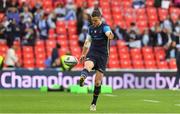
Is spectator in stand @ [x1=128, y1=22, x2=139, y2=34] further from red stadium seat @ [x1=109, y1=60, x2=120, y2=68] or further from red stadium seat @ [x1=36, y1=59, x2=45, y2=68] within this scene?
red stadium seat @ [x1=36, y1=59, x2=45, y2=68]

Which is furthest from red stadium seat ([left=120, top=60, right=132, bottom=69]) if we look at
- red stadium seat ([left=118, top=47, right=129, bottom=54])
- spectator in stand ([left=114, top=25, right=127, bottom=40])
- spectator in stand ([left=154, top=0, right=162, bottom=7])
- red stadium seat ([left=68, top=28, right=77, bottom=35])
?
spectator in stand ([left=154, top=0, right=162, bottom=7])

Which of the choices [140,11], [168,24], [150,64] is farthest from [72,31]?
[168,24]

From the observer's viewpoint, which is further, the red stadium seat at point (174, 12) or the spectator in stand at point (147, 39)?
the red stadium seat at point (174, 12)

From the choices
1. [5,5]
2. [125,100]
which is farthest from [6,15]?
[125,100]

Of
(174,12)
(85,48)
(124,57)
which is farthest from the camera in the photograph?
(174,12)

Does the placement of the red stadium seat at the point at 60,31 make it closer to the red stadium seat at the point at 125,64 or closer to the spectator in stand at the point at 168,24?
the red stadium seat at the point at 125,64

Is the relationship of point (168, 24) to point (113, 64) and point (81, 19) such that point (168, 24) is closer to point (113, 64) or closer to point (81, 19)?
point (113, 64)

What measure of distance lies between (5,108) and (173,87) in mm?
14070

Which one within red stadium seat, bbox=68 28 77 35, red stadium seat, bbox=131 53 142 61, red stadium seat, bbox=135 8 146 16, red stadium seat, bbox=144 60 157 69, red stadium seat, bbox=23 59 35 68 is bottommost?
red stadium seat, bbox=144 60 157 69

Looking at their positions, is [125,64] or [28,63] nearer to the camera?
[28,63]

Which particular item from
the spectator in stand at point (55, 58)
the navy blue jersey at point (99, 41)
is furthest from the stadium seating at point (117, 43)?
the navy blue jersey at point (99, 41)

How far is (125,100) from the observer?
21312mm

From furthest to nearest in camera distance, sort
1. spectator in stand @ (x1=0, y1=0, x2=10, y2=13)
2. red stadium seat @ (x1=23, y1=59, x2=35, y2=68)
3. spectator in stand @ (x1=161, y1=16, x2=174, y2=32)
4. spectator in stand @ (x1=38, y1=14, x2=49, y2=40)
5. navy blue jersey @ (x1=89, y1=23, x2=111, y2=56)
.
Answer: spectator in stand @ (x1=161, y1=16, x2=174, y2=32) → spectator in stand @ (x1=0, y1=0, x2=10, y2=13) → spectator in stand @ (x1=38, y1=14, x2=49, y2=40) → red stadium seat @ (x1=23, y1=59, x2=35, y2=68) → navy blue jersey @ (x1=89, y1=23, x2=111, y2=56)

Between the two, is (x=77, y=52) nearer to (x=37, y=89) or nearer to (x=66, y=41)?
(x=66, y=41)
